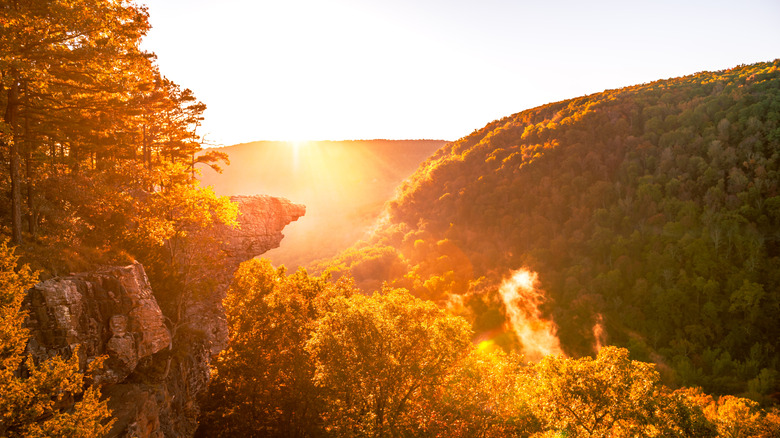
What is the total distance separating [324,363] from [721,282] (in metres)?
112

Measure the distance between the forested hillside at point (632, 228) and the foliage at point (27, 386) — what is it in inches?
3972

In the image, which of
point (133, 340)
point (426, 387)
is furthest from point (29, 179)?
point (426, 387)

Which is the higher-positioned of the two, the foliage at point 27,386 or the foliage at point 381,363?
the foliage at point 27,386

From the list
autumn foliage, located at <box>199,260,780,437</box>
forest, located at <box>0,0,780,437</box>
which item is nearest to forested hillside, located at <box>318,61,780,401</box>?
forest, located at <box>0,0,780,437</box>

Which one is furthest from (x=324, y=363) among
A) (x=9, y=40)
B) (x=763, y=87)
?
(x=763, y=87)

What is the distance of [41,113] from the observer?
2127cm

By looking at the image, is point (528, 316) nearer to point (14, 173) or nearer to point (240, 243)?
point (240, 243)

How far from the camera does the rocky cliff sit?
18172 mm

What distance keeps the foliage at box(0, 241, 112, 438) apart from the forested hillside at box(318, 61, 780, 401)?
101 m

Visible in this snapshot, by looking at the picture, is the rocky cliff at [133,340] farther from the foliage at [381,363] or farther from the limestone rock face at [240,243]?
the foliage at [381,363]

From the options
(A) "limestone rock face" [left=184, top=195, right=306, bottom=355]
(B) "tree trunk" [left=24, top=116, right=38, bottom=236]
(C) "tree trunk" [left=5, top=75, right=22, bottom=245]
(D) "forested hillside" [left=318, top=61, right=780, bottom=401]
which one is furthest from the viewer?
(D) "forested hillside" [left=318, top=61, right=780, bottom=401]

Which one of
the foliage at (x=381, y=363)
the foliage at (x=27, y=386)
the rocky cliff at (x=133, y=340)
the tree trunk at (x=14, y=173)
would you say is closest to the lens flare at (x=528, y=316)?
the foliage at (x=381, y=363)

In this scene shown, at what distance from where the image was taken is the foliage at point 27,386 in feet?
48.9

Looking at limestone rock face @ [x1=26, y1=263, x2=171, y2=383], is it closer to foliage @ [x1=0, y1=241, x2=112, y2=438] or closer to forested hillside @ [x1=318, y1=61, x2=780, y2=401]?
foliage @ [x1=0, y1=241, x2=112, y2=438]
